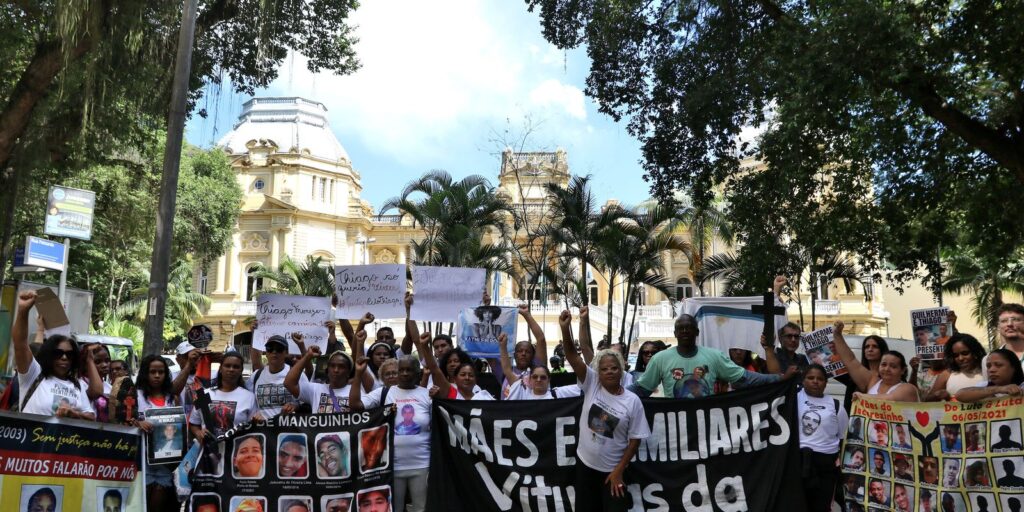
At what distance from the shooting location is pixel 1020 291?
88.6 feet

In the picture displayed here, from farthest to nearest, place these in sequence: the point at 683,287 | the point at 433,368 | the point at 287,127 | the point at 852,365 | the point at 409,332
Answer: the point at 287,127 < the point at 683,287 < the point at 409,332 < the point at 433,368 < the point at 852,365

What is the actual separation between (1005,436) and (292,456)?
5.34 m

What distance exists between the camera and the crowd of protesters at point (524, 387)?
20.6 ft

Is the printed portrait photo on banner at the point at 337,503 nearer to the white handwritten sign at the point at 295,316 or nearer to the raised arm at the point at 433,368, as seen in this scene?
the raised arm at the point at 433,368

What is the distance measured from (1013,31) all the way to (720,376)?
7.42 m

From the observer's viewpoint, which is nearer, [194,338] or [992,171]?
[194,338]

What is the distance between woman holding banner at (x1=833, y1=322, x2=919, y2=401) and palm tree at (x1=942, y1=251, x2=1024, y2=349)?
21369mm

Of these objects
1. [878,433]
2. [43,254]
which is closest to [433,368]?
[878,433]

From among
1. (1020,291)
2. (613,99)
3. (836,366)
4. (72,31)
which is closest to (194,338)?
(72,31)

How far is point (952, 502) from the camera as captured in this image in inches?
246

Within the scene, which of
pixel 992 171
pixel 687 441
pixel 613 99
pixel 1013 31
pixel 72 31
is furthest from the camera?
pixel 613 99

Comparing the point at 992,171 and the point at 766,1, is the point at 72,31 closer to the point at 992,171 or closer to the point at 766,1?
the point at 766,1

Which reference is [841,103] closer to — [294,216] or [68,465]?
[68,465]

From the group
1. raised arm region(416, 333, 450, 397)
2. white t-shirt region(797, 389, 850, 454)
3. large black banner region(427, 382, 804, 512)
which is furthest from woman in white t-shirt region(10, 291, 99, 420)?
white t-shirt region(797, 389, 850, 454)
